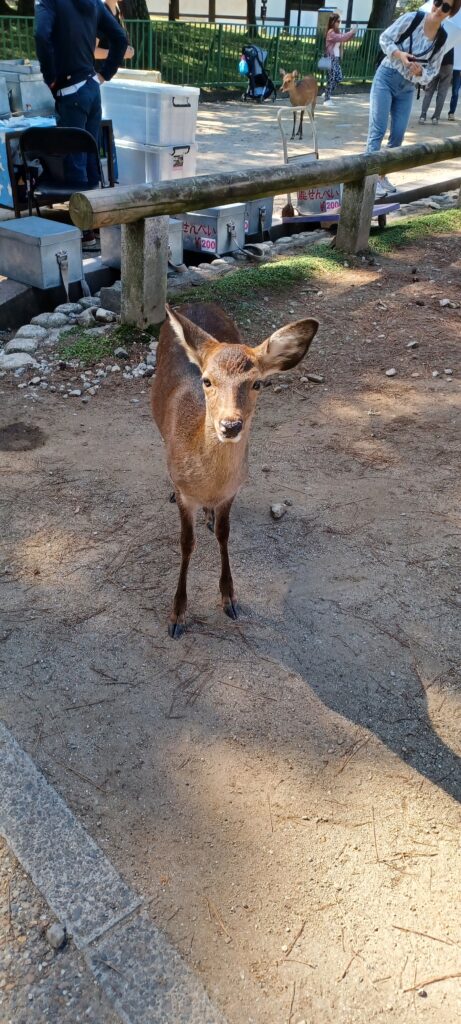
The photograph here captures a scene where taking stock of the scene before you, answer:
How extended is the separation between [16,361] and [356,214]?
404cm

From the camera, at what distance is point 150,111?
7.71m

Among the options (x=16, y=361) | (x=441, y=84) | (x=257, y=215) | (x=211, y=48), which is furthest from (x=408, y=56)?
(x=211, y=48)

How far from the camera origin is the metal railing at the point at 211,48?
16.5 m

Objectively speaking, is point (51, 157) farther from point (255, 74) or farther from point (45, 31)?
point (255, 74)

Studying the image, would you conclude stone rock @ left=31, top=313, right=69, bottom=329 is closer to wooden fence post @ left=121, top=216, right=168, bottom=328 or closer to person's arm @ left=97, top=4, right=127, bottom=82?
wooden fence post @ left=121, top=216, right=168, bottom=328

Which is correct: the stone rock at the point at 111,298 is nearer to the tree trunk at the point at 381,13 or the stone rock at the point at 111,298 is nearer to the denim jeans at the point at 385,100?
the denim jeans at the point at 385,100

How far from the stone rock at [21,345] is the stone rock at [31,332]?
0.12m

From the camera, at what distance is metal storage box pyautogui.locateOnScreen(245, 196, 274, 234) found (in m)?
8.02

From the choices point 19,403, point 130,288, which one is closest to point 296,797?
point 19,403

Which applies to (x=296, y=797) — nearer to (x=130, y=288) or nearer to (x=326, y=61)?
(x=130, y=288)

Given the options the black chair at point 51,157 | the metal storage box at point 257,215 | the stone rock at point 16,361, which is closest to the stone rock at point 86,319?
the stone rock at point 16,361

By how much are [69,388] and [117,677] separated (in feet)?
9.18

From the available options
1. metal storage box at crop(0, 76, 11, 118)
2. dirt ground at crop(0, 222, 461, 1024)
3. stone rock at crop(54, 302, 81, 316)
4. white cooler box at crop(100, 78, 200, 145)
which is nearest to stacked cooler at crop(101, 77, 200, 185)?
white cooler box at crop(100, 78, 200, 145)

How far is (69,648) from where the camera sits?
123 inches
